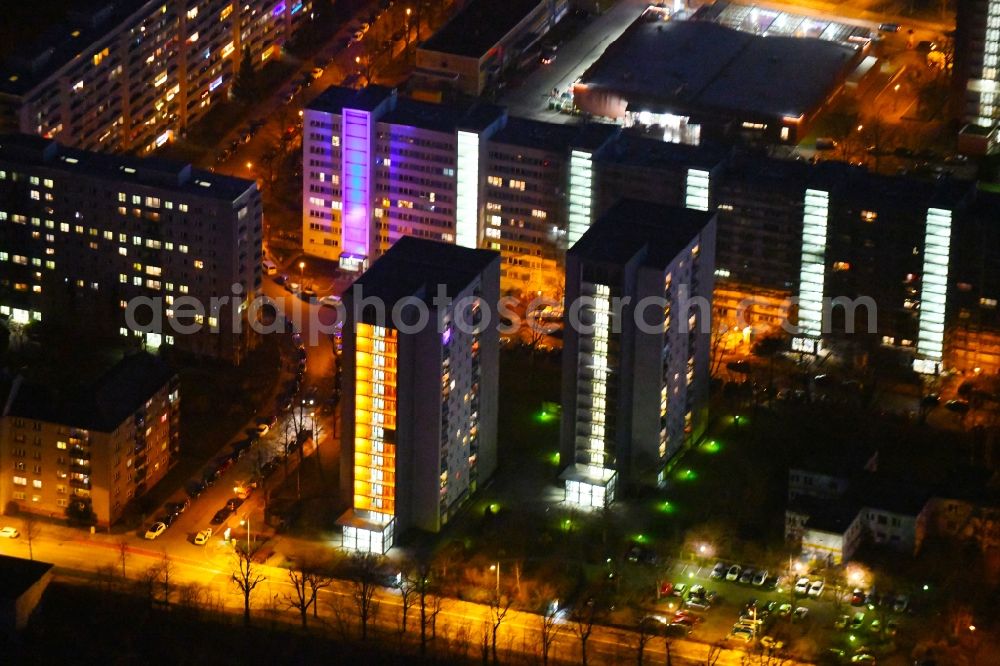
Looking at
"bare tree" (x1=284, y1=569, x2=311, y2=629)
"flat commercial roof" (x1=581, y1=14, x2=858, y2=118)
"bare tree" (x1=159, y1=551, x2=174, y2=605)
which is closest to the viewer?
"bare tree" (x1=284, y1=569, x2=311, y2=629)

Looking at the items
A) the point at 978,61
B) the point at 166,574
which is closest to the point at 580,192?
the point at 978,61

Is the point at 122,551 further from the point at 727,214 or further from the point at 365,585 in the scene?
the point at 727,214

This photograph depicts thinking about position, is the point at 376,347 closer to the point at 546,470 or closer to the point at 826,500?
the point at 546,470

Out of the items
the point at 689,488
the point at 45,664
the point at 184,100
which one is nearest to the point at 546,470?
the point at 689,488

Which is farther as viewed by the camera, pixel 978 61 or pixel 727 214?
pixel 978 61

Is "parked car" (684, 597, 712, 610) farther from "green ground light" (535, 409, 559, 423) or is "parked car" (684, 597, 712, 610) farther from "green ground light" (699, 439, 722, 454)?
"green ground light" (535, 409, 559, 423)

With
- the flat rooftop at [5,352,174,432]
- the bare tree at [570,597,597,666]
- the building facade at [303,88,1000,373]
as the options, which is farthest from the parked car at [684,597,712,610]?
the flat rooftop at [5,352,174,432]
